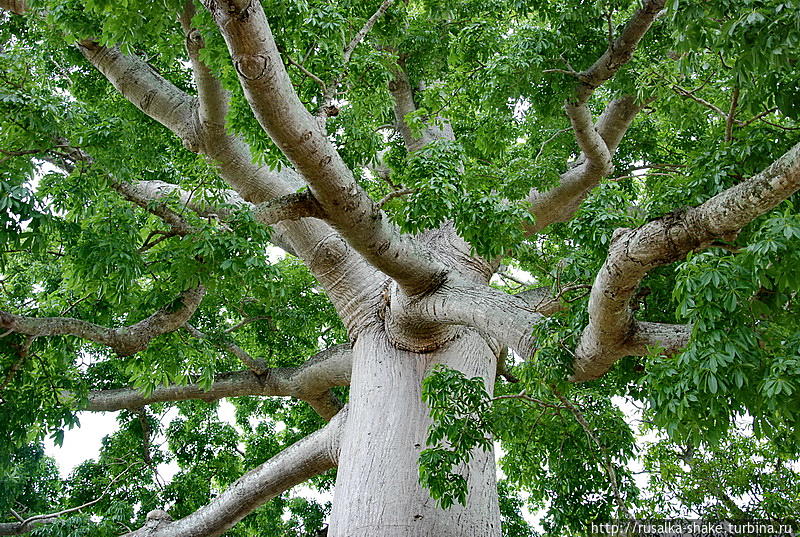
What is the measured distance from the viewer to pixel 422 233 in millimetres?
4980

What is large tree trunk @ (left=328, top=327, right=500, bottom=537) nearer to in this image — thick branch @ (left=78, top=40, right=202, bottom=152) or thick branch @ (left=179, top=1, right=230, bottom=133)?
thick branch @ (left=179, top=1, right=230, bottom=133)

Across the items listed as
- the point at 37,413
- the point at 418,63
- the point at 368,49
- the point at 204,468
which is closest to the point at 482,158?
the point at 418,63

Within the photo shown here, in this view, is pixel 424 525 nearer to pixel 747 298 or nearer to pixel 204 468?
pixel 747 298

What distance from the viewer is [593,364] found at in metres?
3.41

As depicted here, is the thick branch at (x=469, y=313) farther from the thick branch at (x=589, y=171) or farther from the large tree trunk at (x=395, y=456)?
the thick branch at (x=589, y=171)

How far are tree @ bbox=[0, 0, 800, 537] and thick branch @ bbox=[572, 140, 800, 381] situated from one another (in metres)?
0.01

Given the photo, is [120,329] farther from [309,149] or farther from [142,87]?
[309,149]

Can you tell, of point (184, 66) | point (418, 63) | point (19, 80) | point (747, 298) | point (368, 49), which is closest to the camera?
point (747, 298)

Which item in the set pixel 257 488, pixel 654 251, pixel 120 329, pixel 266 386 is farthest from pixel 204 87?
pixel 654 251

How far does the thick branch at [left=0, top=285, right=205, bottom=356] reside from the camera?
14.0 ft

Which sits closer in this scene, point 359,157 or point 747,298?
point 747,298

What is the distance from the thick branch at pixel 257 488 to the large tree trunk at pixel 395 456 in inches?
30.8

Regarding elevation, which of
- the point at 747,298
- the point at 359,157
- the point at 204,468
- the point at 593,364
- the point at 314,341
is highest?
the point at 314,341

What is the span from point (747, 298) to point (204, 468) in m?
7.55
